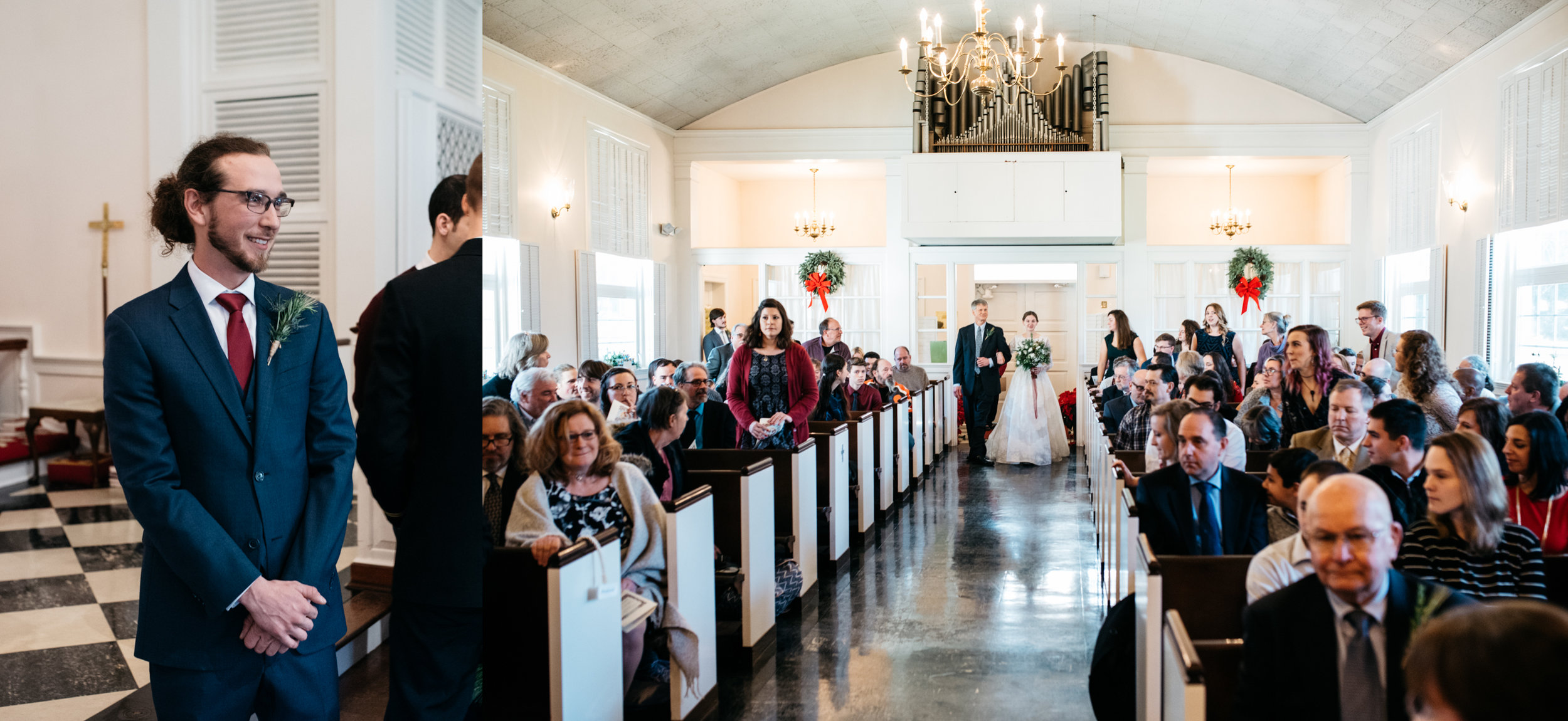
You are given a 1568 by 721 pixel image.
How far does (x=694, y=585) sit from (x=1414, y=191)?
5806mm

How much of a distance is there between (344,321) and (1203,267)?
9636 millimetres

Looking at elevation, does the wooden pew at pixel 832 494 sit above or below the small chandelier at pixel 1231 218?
below

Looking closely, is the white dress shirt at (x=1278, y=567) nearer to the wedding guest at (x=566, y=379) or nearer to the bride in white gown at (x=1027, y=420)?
the wedding guest at (x=566, y=379)

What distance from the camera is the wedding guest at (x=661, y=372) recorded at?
1986mm

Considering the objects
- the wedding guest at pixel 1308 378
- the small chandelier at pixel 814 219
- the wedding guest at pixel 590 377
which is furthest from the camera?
the small chandelier at pixel 814 219

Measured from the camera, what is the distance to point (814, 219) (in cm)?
998

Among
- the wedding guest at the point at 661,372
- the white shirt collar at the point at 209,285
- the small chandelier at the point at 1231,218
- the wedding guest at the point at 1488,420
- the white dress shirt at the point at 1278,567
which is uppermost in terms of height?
the small chandelier at the point at 1231,218

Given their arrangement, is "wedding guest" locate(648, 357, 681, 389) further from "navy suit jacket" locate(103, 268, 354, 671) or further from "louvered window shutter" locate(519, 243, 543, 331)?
"navy suit jacket" locate(103, 268, 354, 671)

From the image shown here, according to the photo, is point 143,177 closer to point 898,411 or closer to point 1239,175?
point 898,411

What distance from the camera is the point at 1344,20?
18.4 ft

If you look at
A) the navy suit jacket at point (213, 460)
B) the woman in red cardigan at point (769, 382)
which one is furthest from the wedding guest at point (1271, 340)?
the navy suit jacket at point (213, 460)

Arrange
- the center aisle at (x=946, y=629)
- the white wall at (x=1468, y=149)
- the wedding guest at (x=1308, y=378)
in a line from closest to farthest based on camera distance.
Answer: the center aisle at (x=946, y=629)
the white wall at (x=1468, y=149)
the wedding guest at (x=1308, y=378)

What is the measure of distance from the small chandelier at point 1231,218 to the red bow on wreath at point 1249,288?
0.79 metres

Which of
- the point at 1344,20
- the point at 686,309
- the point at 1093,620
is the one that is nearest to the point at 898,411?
the point at 1093,620
